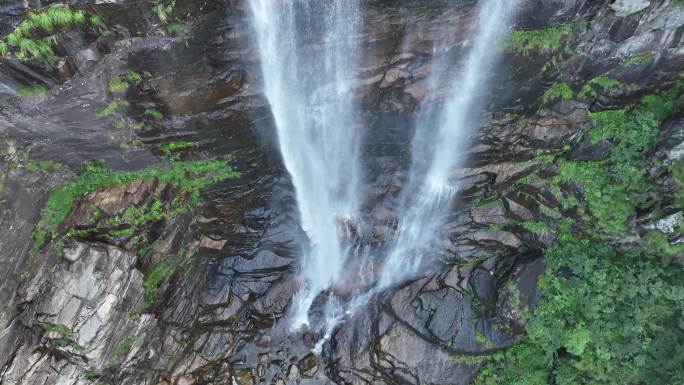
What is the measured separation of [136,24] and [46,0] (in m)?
1.56

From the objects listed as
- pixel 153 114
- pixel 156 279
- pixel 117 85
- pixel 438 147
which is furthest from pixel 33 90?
pixel 438 147

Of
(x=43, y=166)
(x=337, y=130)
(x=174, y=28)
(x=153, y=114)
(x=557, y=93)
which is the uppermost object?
(x=174, y=28)

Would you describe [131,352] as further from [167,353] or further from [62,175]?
[62,175]

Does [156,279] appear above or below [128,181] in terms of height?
below

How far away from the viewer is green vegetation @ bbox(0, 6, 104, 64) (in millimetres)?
7723

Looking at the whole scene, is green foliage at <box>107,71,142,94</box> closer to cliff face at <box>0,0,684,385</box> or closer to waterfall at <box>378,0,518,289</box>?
cliff face at <box>0,0,684,385</box>

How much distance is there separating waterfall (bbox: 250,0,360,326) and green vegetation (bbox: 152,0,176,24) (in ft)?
5.41

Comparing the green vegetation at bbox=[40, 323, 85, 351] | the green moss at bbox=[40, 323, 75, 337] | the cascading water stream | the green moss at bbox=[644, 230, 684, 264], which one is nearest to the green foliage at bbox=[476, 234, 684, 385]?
the green moss at bbox=[644, 230, 684, 264]

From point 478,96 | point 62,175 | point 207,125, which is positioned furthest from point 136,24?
point 478,96

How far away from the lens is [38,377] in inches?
365

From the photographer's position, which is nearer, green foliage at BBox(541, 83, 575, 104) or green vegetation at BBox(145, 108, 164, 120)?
green foliage at BBox(541, 83, 575, 104)

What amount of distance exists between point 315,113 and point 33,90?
6.27 meters

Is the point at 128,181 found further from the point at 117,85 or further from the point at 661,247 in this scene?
the point at 661,247

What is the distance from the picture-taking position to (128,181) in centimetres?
1062
